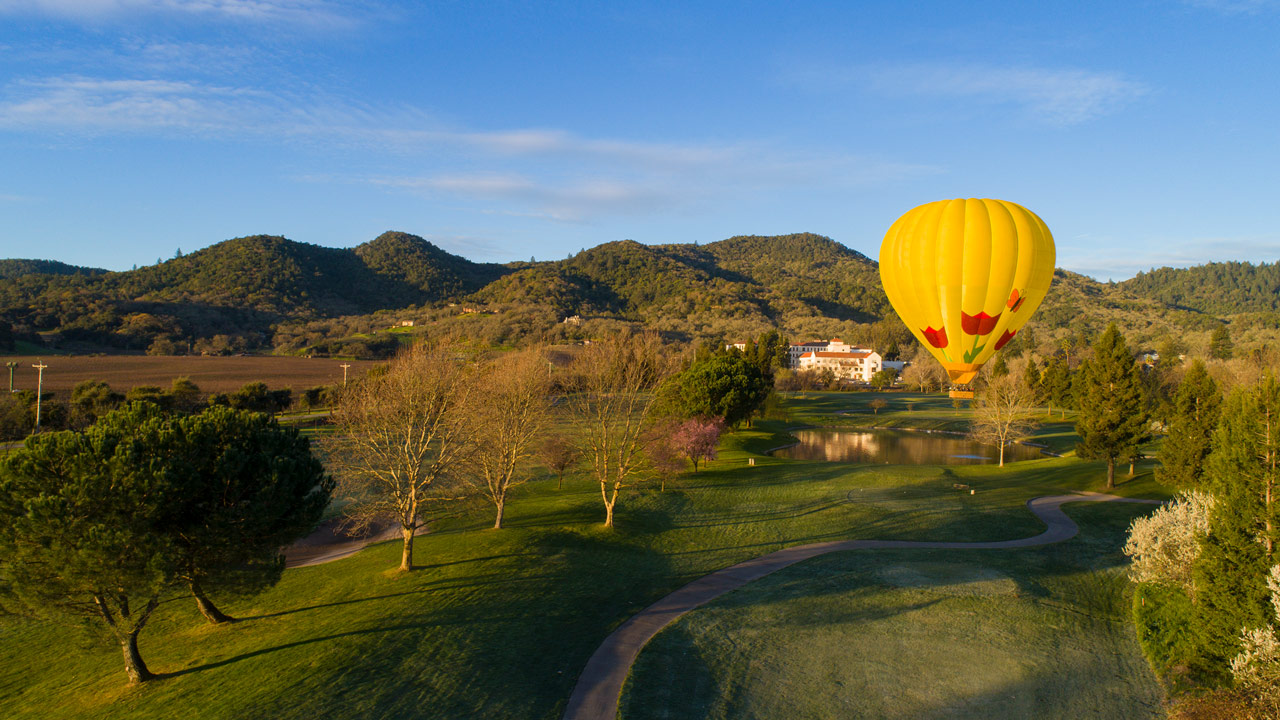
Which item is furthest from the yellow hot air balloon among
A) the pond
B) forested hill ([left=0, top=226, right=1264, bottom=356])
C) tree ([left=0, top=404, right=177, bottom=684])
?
forested hill ([left=0, top=226, right=1264, bottom=356])

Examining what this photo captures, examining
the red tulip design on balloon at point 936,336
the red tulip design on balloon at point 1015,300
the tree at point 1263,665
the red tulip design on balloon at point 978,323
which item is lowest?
the tree at point 1263,665

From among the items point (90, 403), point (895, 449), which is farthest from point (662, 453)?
point (90, 403)

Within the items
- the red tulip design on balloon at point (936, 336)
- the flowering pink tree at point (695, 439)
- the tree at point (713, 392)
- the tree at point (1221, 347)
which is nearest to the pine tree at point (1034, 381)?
the tree at point (1221, 347)

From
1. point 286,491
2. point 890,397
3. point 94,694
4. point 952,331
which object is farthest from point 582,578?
point 890,397

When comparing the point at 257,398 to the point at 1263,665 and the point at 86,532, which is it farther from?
the point at 1263,665

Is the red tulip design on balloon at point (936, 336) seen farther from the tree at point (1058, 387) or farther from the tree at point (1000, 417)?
the tree at point (1058, 387)
